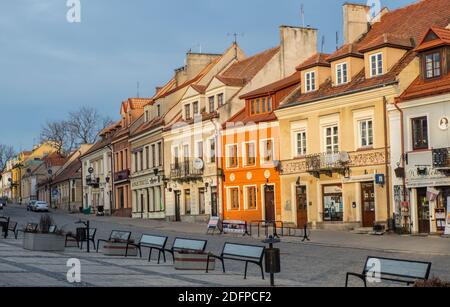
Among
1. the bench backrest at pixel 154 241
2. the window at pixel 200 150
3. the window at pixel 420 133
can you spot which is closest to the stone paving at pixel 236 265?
the bench backrest at pixel 154 241

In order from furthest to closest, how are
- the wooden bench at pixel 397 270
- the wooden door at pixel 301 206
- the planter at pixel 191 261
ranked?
the wooden door at pixel 301 206 → the planter at pixel 191 261 → the wooden bench at pixel 397 270

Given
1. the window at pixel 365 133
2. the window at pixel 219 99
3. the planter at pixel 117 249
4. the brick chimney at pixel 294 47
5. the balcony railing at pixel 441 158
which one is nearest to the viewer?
the planter at pixel 117 249

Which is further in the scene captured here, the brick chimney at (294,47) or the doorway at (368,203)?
the brick chimney at (294,47)

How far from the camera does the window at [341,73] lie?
1470 inches

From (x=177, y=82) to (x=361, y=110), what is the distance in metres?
27.6

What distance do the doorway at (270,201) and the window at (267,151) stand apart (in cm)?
161

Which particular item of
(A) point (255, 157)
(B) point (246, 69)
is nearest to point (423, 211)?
(A) point (255, 157)

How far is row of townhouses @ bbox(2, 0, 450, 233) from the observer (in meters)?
32.3

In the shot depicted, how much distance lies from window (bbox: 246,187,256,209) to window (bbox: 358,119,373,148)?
9.63 m

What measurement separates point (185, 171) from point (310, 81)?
42.5 feet

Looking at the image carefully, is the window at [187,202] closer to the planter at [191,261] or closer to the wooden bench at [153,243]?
the wooden bench at [153,243]

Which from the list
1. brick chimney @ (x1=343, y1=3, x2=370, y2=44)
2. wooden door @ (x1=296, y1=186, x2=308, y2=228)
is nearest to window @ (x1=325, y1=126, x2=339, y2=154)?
wooden door @ (x1=296, y1=186, x2=308, y2=228)

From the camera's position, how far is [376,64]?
35.4 m
